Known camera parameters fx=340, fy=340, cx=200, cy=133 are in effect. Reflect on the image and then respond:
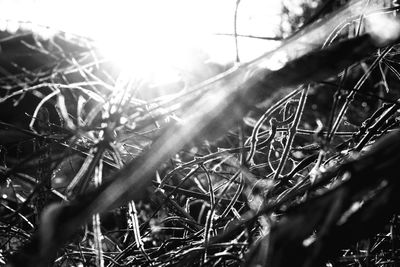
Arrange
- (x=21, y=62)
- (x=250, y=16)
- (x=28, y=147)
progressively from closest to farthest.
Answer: (x=250, y=16)
(x=28, y=147)
(x=21, y=62)

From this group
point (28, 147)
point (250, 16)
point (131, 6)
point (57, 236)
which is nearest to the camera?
point (57, 236)

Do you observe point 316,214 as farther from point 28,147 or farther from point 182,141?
point 28,147

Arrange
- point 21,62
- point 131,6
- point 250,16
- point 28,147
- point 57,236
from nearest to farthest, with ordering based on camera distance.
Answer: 1. point 57,236
2. point 131,6
3. point 250,16
4. point 28,147
5. point 21,62

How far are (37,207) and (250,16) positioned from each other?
105 cm

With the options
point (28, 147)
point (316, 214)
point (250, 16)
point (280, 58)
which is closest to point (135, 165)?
point (316, 214)

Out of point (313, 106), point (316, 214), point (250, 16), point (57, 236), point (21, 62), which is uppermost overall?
point (21, 62)

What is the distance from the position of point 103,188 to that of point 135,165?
0.06 metres

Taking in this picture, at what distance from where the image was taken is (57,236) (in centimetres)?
42

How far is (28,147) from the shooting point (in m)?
2.41

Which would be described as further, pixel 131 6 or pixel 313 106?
pixel 313 106

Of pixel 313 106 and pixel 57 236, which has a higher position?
pixel 57 236

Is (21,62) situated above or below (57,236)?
above

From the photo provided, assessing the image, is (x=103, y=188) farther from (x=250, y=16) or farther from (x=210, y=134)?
(x=250, y=16)

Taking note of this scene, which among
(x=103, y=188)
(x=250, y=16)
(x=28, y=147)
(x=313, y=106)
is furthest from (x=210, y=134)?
(x=313, y=106)
